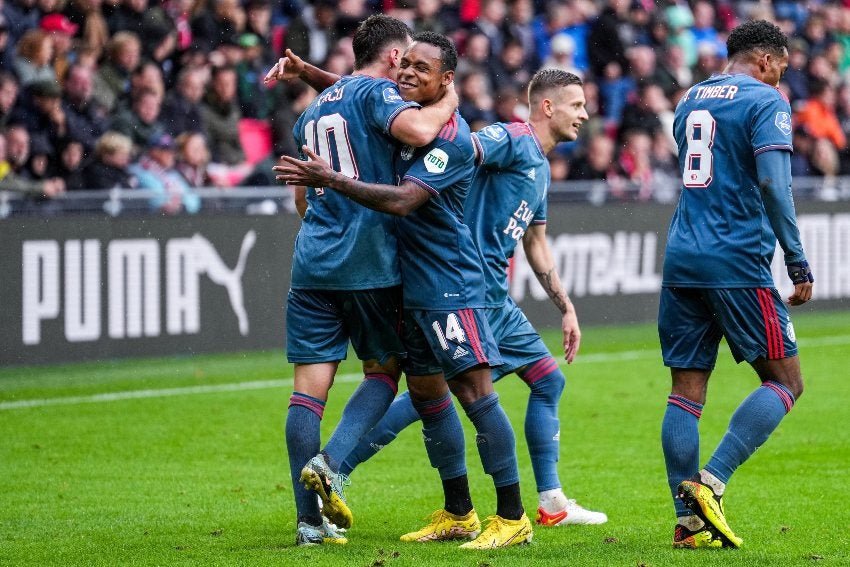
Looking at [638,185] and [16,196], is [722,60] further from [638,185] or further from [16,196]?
[16,196]

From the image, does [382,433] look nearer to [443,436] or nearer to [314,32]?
[443,436]

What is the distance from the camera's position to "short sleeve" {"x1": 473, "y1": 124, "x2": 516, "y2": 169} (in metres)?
6.38

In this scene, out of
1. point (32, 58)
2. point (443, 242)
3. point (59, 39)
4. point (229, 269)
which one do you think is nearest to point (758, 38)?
point (443, 242)

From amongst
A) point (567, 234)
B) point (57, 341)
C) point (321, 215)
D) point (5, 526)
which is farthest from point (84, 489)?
point (567, 234)

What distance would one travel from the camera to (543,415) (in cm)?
662

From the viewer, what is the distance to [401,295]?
19.0 ft

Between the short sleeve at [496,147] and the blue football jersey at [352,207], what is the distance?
79 centimetres

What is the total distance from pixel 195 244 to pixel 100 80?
2150 millimetres

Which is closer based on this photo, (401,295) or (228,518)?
(401,295)

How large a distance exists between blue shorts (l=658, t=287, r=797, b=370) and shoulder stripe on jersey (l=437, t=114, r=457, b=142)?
1158mm

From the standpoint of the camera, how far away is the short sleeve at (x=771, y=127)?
555 cm

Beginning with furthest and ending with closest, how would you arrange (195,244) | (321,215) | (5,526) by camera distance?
(195,244)
(5,526)
(321,215)

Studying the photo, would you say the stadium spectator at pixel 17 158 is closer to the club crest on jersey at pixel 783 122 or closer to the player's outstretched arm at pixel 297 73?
the player's outstretched arm at pixel 297 73

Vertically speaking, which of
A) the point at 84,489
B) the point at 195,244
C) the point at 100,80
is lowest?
the point at 84,489
